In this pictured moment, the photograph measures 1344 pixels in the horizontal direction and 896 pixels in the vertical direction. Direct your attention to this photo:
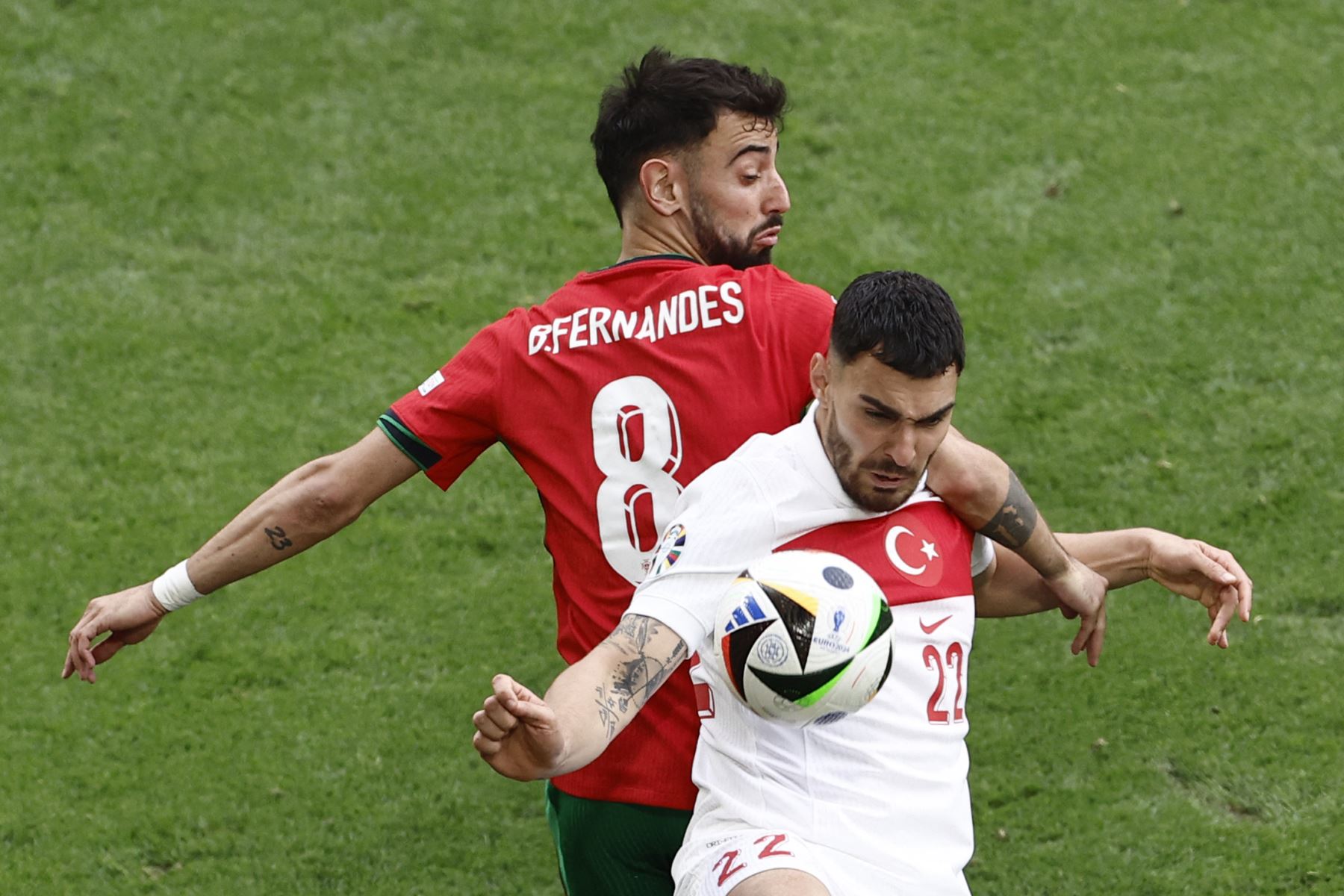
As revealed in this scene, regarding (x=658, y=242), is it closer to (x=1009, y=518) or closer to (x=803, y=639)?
(x=1009, y=518)

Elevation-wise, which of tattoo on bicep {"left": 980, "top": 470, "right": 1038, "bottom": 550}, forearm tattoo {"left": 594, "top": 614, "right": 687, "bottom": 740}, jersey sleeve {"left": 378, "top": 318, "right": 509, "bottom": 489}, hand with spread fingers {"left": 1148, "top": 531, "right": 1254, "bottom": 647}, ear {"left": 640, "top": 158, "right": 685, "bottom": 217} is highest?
ear {"left": 640, "top": 158, "right": 685, "bottom": 217}

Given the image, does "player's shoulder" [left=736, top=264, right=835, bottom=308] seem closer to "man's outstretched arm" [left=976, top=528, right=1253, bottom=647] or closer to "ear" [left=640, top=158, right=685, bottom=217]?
"ear" [left=640, top=158, right=685, bottom=217]

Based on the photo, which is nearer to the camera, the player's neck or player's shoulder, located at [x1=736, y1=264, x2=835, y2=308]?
player's shoulder, located at [x1=736, y1=264, x2=835, y2=308]

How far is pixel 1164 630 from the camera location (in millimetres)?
7137

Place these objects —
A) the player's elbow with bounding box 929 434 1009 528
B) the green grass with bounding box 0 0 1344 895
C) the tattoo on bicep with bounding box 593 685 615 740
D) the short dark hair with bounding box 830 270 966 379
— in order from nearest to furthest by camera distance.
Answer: the tattoo on bicep with bounding box 593 685 615 740
the short dark hair with bounding box 830 270 966 379
the player's elbow with bounding box 929 434 1009 528
the green grass with bounding box 0 0 1344 895

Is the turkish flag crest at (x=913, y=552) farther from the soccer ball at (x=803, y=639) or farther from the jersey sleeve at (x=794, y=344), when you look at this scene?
the jersey sleeve at (x=794, y=344)

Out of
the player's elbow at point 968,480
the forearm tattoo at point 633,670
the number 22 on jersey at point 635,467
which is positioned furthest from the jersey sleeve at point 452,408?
the player's elbow at point 968,480

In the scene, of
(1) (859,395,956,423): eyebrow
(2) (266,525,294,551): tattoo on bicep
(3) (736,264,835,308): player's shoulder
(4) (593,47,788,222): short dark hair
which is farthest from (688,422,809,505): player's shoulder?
(2) (266,525,294,551): tattoo on bicep

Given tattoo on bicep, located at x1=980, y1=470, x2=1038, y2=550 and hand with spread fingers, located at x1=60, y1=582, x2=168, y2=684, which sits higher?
hand with spread fingers, located at x1=60, y1=582, x2=168, y2=684

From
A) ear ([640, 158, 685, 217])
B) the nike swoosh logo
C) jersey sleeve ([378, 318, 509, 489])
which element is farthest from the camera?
ear ([640, 158, 685, 217])

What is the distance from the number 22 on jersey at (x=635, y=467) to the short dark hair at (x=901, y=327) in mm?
587

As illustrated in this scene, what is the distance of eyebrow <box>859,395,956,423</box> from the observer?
4.34 m

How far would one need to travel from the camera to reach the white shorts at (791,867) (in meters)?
4.15

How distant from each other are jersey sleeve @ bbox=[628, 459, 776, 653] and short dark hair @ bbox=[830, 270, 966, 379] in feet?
1.46
